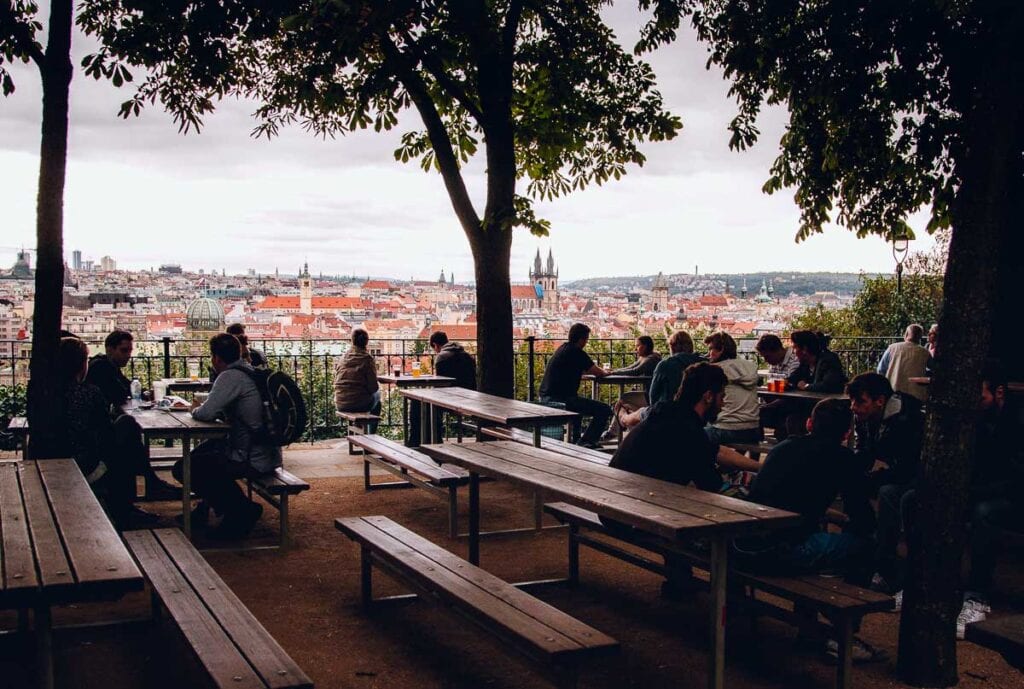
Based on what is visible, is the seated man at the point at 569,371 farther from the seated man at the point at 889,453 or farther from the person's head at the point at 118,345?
the seated man at the point at 889,453

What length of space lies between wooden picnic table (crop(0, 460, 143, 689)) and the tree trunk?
5548mm

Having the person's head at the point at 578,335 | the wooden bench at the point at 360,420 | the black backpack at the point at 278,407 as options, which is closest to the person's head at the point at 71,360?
the black backpack at the point at 278,407

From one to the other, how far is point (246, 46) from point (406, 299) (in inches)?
2099

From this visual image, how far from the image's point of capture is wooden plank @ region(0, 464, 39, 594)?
294 cm

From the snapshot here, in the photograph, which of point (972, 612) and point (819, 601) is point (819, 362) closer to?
point (972, 612)

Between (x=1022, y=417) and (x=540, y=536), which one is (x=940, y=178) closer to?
(x=1022, y=417)

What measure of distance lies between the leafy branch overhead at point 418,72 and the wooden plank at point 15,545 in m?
4.73

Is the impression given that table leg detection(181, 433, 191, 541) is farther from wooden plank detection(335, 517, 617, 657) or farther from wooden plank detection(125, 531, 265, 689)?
wooden plank detection(335, 517, 617, 657)

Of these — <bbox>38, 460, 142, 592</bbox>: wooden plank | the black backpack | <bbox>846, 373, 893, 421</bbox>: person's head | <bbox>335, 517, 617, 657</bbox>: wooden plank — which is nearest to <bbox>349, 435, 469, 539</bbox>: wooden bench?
the black backpack

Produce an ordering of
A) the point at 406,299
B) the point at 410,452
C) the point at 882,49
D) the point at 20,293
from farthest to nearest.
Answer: the point at 406,299 < the point at 20,293 < the point at 882,49 < the point at 410,452

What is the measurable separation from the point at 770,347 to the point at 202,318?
13616mm

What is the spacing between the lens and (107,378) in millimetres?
7852

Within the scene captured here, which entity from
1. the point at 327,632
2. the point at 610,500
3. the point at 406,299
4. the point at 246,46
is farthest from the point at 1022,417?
the point at 406,299

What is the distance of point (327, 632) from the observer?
16.1 feet
